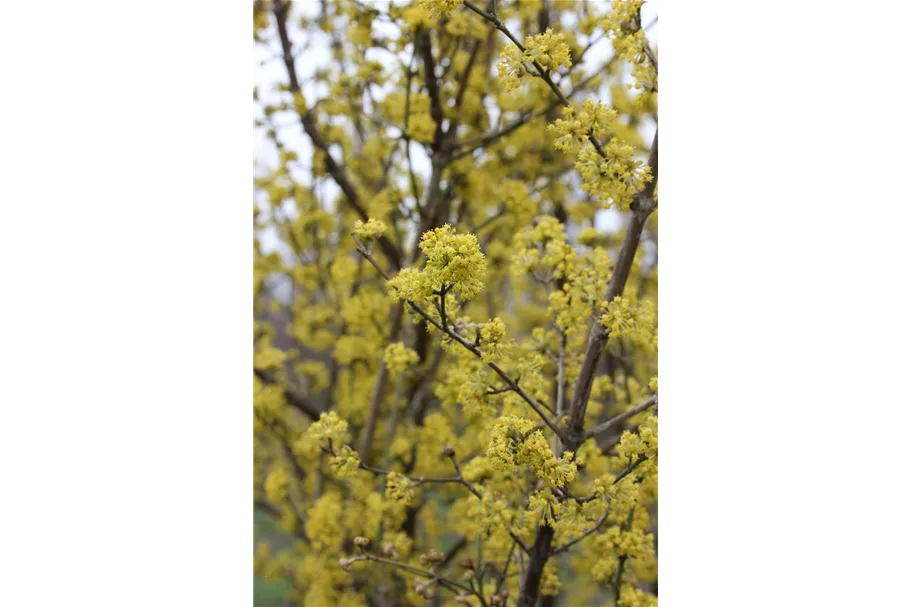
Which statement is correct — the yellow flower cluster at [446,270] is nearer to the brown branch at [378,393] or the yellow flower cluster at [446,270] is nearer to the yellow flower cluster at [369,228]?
the yellow flower cluster at [369,228]

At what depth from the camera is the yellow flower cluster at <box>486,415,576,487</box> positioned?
4.53ft

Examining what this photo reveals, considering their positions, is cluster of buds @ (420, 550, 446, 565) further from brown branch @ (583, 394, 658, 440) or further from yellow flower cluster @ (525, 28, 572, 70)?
yellow flower cluster @ (525, 28, 572, 70)

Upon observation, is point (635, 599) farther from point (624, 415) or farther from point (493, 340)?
point (493, 340)

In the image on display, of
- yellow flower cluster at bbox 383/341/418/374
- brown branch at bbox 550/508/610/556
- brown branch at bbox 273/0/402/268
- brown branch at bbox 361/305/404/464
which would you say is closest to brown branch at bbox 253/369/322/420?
brown branch at bbox 361/305/404/464

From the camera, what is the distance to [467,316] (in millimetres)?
1461

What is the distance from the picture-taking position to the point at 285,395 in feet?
10.0

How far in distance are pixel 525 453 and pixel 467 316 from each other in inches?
11.6

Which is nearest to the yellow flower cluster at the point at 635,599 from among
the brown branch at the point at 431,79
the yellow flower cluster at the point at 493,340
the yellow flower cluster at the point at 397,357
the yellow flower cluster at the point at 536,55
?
the yellow flower cluster at the point at 493,340

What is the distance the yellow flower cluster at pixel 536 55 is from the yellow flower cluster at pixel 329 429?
0.85m

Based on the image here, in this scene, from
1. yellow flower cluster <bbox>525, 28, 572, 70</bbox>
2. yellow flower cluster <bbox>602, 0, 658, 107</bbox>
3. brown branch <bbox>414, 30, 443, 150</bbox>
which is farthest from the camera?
brown branch <bbox>414, 30, 443, 150</bbox>
